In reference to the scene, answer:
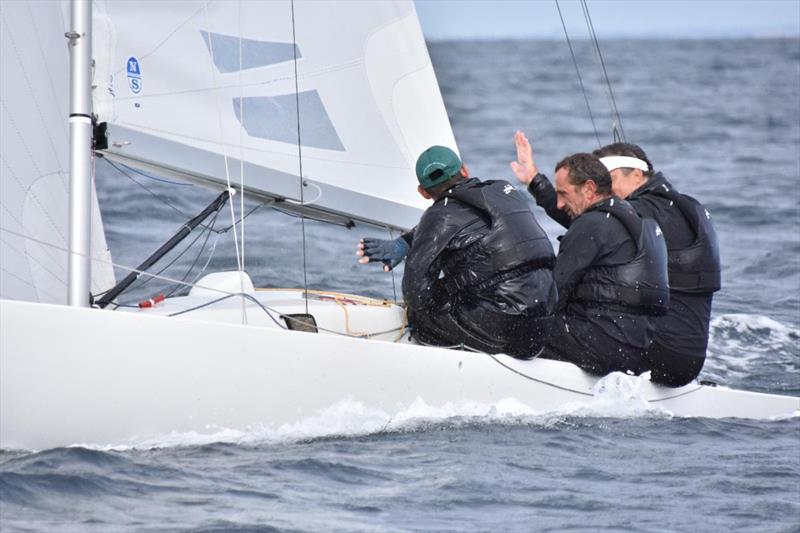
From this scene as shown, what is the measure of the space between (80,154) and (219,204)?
103 centimetres

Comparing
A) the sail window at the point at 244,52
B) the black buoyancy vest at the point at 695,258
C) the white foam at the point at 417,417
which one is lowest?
the white foam at the point at 417,417

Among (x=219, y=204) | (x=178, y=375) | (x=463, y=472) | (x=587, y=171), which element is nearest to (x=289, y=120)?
(x=219, y=204)

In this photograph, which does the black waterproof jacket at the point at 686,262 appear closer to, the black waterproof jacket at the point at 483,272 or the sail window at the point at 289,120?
the black waterproof jacket at the point at 483,272

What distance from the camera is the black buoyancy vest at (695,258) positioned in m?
6.04

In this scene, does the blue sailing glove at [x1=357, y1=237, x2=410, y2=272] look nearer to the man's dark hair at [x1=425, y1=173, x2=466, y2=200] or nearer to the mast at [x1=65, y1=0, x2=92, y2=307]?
the man's dark hair at [x1=425, y1=173, x2=466, y2=200]

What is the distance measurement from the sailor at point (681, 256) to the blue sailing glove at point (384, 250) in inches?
41.1

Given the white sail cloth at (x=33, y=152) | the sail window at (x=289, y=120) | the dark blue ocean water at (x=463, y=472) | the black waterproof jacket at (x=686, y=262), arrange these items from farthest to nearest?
1. the black waterproof jacket at (x=686, y=262)
2. the sail window at (x=289, y=120)
3. the white sail cloth at (x=33, y=152)
4. the dark blue ocean water at (x=463, y=472)

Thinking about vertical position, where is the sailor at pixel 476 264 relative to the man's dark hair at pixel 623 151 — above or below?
below

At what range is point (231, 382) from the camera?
477 cm

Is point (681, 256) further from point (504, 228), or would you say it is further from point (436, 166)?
point (436, 166)

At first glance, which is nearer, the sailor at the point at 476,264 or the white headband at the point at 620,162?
the sailor at the point at 476,264

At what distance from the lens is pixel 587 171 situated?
5.67 m

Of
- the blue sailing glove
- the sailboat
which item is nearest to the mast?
the sailboat

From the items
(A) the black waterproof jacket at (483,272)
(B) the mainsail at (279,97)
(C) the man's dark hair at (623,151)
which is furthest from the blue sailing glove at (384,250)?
(C) the man's dark hair at (623,151)
